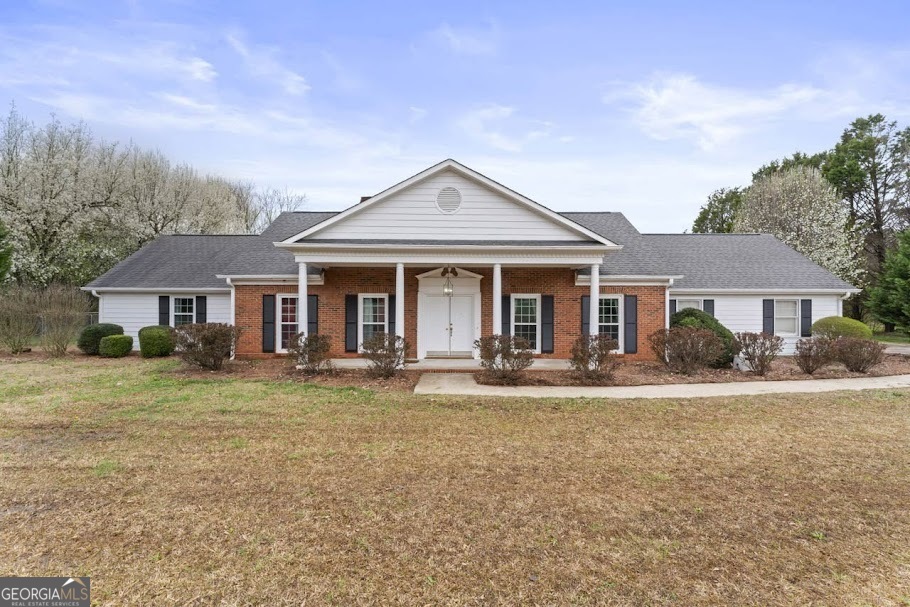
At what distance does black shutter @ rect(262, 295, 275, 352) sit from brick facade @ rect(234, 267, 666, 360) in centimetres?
13

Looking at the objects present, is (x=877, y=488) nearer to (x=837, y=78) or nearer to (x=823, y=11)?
(x=823, y=11)

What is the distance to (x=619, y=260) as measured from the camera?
15.0 meters

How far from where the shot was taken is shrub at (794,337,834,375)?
11312 millimetres

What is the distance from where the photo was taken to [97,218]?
86.4 feet

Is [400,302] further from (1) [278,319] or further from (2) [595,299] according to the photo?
(2) [595,299]

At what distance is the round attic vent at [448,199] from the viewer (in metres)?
12.8

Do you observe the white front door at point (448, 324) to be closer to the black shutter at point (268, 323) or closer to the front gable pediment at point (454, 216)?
the front gable pediment at point (454, 216)

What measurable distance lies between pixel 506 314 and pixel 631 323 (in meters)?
4.12

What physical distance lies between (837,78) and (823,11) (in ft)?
10.9

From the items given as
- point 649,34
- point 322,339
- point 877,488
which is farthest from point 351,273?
point 877,488

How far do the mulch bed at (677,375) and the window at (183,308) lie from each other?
11476 millimetres

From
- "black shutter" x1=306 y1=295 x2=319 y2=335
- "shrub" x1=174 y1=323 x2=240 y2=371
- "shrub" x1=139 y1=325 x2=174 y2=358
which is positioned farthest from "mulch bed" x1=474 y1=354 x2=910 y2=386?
"shrub" x1=139 y1=325 x2=174 y2=358

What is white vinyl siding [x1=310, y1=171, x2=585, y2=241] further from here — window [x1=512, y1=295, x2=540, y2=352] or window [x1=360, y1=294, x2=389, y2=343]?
window [x1=360, y1=294, x2=389, y2=343]

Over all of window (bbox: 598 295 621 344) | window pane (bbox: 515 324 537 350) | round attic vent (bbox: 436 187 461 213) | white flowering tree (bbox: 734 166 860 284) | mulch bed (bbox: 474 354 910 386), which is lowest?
mulch bed (bbox: 474 354 910 386)
